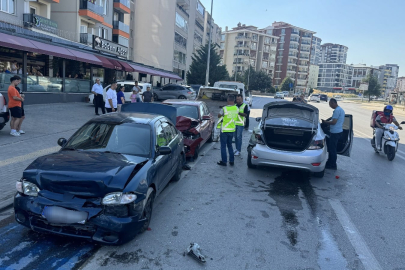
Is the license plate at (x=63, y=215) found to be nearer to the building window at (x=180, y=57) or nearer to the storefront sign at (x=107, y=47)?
the storefront sign at (x=107, y=47)

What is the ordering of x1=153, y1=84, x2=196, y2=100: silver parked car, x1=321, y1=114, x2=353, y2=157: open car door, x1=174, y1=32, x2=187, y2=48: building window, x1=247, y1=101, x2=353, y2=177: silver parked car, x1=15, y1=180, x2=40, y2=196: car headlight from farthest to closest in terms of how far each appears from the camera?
x1=174, y1=32, x2=187, y2=48: building window
x1=153, y1=84, x2=196, y2=100: silver parked car
x1=321, y1=114, x2=353, y2=157: open car door
x1=247, y1=101, x2=353, y2=177: silver parked car
x1=15, y1=180, x2=40, y2=196: car headlight

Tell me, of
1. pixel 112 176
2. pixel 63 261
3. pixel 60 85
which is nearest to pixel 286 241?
pixel 112 176

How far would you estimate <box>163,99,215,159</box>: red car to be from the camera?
8281mm

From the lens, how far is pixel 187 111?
31.2ft

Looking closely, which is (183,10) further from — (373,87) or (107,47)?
(373,87)

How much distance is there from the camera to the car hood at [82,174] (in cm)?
359

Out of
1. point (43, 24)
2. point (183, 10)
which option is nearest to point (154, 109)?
point (43, 24)

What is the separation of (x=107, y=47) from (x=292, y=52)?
101m

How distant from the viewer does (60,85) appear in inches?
791

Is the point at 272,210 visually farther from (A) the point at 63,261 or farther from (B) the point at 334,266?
(A) the point at 63,261

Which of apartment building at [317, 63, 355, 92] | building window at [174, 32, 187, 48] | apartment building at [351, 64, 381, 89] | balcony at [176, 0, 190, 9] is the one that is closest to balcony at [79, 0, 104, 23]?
building window at [174, 32, 187, 48]

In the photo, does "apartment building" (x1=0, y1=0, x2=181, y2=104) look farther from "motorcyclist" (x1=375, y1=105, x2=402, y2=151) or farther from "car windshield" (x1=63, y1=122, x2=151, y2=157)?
"motorcyclist" (x1=375, y1=105, x2=402, y2=151)

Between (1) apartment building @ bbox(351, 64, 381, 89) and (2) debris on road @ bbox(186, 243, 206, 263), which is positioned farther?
(1) apartment building @ bbox(351, 64, 381, 89)

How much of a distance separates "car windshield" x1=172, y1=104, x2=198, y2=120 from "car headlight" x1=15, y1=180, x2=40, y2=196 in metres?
5.88
